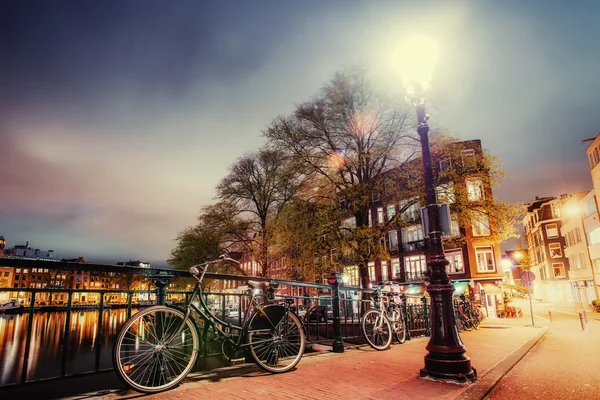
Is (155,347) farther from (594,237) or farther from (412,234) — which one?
(594,237)

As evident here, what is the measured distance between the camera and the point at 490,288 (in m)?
29.7

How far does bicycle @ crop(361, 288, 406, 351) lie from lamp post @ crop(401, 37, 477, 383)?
2.35 metres

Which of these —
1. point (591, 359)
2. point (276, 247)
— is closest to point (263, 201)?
point (276, 247)

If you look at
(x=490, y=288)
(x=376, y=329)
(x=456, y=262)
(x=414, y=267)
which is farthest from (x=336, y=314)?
(x=414, y=267)

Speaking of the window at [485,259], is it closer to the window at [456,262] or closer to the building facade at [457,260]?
the building facade at [457,260]

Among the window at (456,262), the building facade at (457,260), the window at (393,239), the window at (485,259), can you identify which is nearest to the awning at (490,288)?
the building facade at (457,260)

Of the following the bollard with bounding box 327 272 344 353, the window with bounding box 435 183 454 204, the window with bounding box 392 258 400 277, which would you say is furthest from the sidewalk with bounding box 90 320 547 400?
the window with bounding box 392 258 400 277

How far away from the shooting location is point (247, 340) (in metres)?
4.52

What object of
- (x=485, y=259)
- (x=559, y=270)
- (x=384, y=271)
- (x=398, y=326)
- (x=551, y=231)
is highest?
(x=551, y=231)

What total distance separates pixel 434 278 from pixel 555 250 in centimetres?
6218

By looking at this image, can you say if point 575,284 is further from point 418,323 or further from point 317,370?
point 317,370

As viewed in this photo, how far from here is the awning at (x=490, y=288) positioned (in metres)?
29.4

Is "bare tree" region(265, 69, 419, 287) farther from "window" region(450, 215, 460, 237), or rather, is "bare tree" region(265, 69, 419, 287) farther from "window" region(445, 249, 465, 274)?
"window" region(445, 249, 465, 274)

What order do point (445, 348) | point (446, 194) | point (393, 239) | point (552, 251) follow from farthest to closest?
1. point (552, 251)
2. point (393, 239)
3. point (446, 194)
4. point (445, 348)
